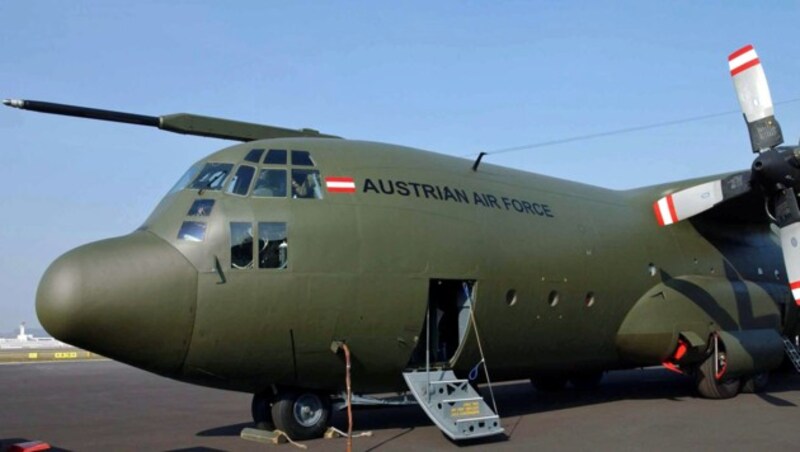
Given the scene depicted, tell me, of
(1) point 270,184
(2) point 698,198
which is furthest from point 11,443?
(2) point 698,198

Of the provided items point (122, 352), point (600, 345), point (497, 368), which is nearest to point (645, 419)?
point (600, 345)

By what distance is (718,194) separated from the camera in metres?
14.6

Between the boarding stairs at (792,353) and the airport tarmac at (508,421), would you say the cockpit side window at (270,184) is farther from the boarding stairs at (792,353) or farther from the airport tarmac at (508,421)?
the boarding stairs at (792,353)

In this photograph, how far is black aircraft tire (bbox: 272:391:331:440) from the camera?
10820 millimetres

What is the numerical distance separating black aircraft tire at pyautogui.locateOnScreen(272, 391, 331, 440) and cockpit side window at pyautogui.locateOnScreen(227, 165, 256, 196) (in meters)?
3.02

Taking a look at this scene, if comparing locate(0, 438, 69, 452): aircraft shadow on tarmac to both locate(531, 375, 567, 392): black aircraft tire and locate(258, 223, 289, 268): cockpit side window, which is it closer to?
locate(258, 223, 289, 268): cockpit side window

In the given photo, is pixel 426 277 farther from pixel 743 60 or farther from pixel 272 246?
pixel 743 60

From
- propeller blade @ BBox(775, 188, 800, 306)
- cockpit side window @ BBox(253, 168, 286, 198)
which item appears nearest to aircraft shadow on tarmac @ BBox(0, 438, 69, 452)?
cockpit side window @ BBox(253, 168, 286, 198)

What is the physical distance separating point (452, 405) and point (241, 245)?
3864mm

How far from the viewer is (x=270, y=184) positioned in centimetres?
1090

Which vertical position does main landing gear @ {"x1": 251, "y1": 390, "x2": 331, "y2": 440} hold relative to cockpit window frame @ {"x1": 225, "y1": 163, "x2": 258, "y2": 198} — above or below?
below

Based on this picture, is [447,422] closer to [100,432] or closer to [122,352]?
[122,352]

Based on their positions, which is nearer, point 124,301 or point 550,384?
point 124,301

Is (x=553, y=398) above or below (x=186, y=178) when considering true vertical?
below
